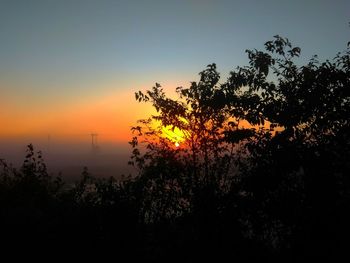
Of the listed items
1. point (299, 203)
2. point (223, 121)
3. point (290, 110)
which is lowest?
point (299, 203)

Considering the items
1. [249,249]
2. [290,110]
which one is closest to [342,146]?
[290,110]

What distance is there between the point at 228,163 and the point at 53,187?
9.39 m

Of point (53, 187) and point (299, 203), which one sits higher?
point (53, 187)

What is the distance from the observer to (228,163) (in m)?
16.6

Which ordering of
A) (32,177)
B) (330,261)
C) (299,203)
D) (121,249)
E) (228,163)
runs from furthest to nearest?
→ (32,177) < (228,163) < (121,249) < (299,203) < (330,261)

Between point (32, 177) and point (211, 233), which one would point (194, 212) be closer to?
point (211, 233)

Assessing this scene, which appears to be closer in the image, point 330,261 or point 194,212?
point 330,261

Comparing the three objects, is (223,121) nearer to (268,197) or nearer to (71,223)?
(268,197)

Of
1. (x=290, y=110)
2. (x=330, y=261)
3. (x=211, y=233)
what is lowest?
(x=330, y=261)

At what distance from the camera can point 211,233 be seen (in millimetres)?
12164

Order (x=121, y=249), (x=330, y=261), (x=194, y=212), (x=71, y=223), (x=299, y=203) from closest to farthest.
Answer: (x=330, y=261), (x=299, y=203), (x=121, y=249), (x=71, y=223), (x=194, y=212)

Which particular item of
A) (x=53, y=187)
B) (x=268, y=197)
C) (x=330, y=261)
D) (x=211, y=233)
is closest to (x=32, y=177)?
(x=53, y=187)

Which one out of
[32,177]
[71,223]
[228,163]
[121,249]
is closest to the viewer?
[121,249]

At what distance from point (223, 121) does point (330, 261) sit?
7872 millimetres
